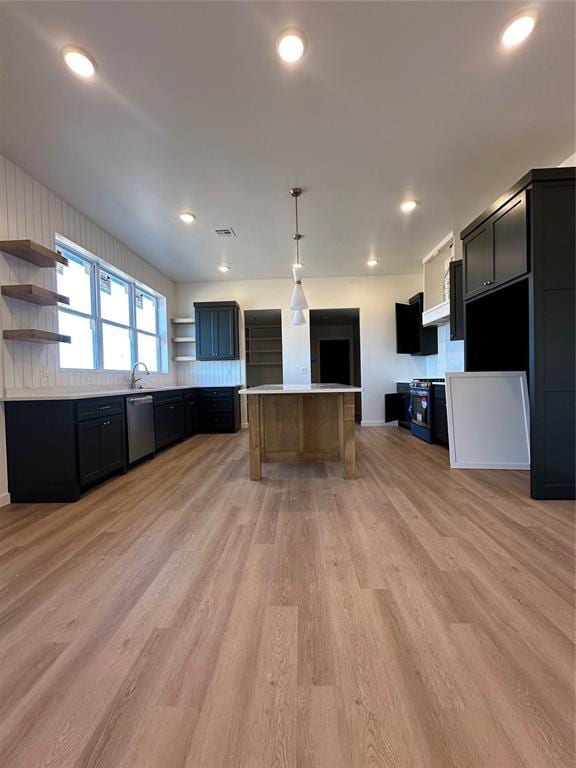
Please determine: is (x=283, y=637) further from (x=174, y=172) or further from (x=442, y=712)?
(x=174, y=172)

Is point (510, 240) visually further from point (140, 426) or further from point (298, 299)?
point (140, 426)

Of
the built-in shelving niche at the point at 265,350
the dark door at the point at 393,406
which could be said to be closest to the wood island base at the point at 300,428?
the dark door at the point at 393,406

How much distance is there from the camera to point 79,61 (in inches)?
77.7

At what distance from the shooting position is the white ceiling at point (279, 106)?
180 cm

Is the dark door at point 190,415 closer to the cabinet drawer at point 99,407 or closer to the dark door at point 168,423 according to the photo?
the dark door at point 168,423

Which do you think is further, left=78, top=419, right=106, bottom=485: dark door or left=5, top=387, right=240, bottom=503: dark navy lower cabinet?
left=78, top=419, right=106, bottom=485: dark door

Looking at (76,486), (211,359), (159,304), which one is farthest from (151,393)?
(159,304)

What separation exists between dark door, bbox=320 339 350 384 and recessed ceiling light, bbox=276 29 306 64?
748 centimetres

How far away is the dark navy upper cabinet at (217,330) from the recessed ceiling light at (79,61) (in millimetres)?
4284

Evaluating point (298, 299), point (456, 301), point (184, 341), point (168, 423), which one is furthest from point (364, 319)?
point (168, 423)

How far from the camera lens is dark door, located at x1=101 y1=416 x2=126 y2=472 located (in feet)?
10.7

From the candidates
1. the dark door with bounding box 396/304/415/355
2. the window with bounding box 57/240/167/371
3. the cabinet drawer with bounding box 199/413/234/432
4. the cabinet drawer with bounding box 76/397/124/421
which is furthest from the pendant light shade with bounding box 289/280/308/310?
the dark door with bounding box 396/304/415/355

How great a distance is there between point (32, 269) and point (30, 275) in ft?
0.22

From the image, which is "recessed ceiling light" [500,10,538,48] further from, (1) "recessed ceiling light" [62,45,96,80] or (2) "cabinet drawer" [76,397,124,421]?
(2) "cabinet drawer" [76,397,124,421]
